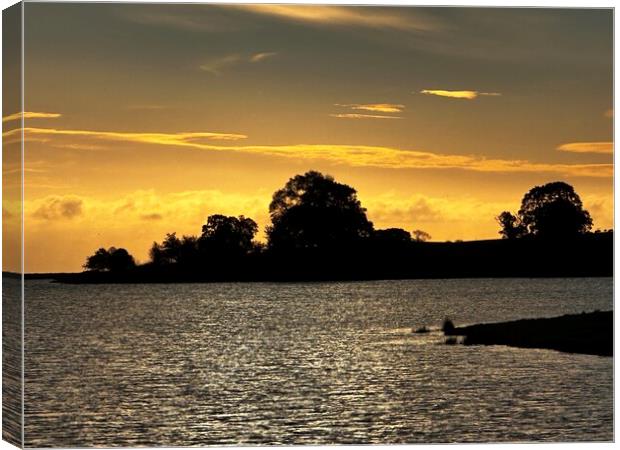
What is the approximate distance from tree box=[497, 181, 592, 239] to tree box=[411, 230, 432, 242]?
2.06 metres

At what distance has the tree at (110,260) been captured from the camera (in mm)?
34844

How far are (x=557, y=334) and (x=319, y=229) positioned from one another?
954 cm

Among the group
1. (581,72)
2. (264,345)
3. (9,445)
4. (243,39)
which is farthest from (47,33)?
(264,345)

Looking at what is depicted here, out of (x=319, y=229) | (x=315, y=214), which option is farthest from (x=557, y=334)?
(x=315, y=214)

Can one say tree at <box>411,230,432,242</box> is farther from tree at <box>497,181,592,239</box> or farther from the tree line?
tree at <box>497,181,592,239</box>

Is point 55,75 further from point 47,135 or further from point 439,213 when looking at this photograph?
point 439,213

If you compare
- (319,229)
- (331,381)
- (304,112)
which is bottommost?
(331,381)

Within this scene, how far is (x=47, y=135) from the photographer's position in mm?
32750

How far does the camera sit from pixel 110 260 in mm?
37125

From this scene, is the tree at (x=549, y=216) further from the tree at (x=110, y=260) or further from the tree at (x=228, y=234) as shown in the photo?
the tree at (x=110, y=260)

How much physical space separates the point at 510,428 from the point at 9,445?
10.6 m

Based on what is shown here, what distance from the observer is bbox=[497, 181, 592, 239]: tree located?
31.5m

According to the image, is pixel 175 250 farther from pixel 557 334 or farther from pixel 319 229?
pixel 557 334

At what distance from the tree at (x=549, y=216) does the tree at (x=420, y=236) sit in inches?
81.1
